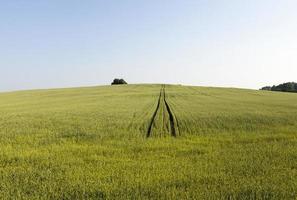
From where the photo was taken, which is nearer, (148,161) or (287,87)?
(148,161)

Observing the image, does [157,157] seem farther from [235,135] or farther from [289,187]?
[235,135]

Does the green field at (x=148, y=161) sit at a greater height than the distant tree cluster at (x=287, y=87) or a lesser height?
lesser

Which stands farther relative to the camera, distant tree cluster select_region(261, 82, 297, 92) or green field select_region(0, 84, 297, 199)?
distant tree cluster select_region(261, 82, 297, 92)

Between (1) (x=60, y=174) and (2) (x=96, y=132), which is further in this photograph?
(2) (x=96, y=132)

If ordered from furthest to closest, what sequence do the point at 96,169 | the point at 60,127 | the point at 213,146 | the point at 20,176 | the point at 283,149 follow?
the point at 60,127 → the point at 213,146 → the point at 283,149 → the point at 96,169 → the point at 20,176

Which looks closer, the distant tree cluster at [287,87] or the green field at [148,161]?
the green field at [148,161]

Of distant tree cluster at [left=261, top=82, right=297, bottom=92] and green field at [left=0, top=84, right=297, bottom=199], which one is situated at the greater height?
distant tree cluster at [left=261, top=82, right=297, bottom=92]

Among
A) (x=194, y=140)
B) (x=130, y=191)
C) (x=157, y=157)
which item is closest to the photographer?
(x=130, y=191)

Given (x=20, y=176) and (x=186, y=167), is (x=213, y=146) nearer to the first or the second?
(x=186, y=167)

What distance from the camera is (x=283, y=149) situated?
16547mm

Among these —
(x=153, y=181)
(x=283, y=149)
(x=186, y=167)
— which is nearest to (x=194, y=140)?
(x=283, y=149)

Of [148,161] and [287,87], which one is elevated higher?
[287,87]

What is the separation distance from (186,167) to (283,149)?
5242 millimetres

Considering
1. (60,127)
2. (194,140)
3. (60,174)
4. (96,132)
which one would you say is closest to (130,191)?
(60,174)
